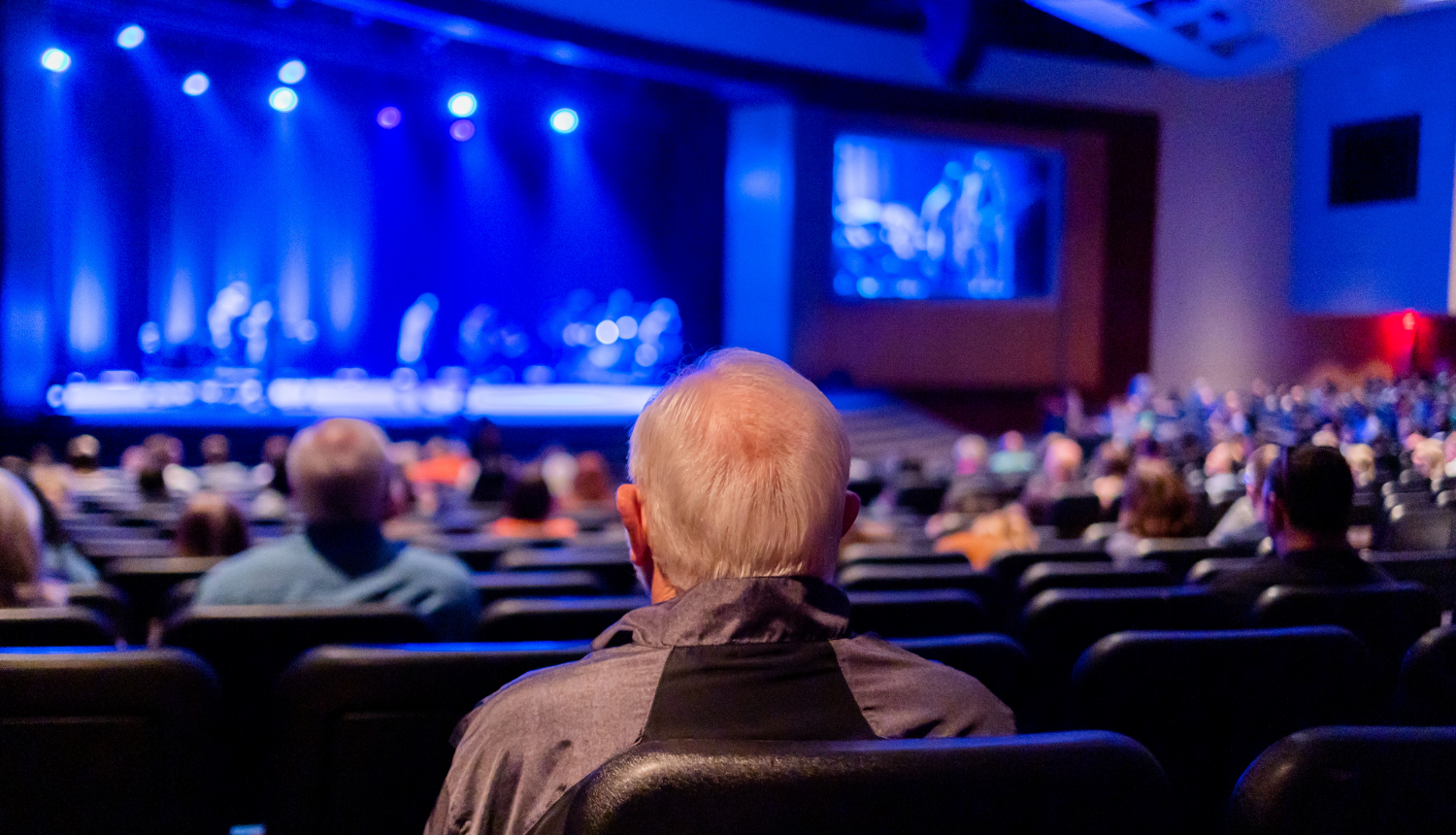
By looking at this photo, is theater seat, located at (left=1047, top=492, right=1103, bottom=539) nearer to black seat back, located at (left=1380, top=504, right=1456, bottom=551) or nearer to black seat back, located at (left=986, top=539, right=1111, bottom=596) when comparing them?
black seat back, located at (left=986, top=539, right=1111, bottom=596)

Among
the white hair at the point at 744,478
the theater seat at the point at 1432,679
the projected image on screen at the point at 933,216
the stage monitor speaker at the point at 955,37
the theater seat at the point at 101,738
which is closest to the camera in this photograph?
the white hair at the point at 744,478

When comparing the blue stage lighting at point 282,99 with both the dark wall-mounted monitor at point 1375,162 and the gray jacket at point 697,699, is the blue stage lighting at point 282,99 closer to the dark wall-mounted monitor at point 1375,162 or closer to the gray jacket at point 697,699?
the dark wall-mounted monitor at point 1375,162

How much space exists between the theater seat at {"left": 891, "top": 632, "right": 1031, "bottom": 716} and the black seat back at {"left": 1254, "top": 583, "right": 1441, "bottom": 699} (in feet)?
2.28

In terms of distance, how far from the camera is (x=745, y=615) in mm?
1098

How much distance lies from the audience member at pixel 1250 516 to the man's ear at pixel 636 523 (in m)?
2.56

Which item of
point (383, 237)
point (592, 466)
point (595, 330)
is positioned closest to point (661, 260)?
point (595, 330)

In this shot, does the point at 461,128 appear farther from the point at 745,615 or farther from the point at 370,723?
the point at 745,615

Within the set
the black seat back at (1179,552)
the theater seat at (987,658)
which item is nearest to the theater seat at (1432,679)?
the theater seat at (987,658)

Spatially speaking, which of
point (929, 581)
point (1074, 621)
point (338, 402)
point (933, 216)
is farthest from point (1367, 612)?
point (933, 216)

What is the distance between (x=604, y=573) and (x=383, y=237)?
12348 mm

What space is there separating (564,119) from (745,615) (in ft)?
47.9

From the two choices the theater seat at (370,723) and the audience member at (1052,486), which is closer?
the theater seat at (370,723)

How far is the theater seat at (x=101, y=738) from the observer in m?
1.45

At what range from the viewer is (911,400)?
51.2 ft
